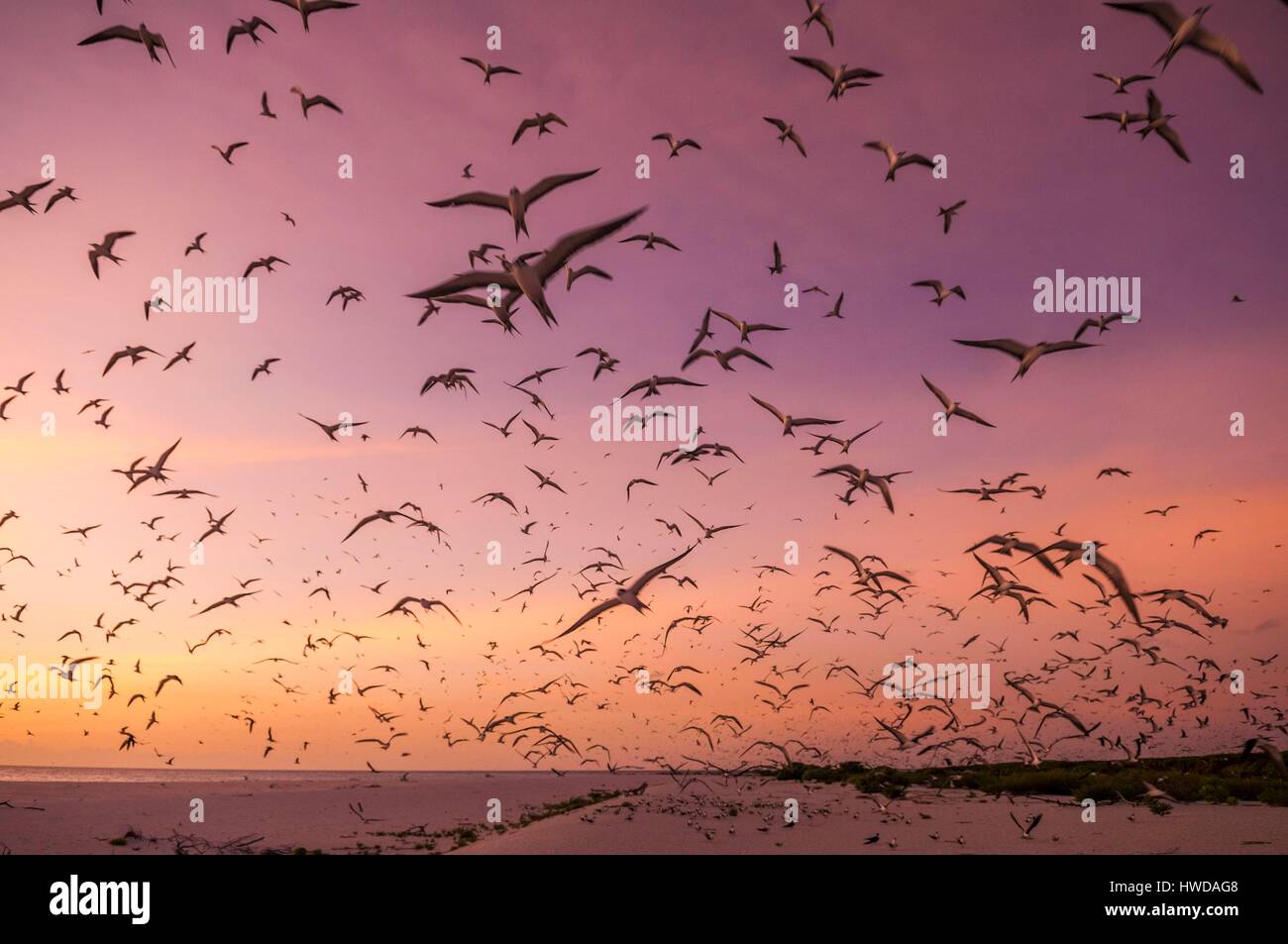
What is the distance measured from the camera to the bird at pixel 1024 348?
17547mm

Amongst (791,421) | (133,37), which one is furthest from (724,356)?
(133,37)

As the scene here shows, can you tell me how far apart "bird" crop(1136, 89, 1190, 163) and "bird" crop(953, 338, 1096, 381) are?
201 inches

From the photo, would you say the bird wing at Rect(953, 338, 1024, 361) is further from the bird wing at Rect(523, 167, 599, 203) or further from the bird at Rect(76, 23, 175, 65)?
the bird at Rect(76, 23, 175, 65)

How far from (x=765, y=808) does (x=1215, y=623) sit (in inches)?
506

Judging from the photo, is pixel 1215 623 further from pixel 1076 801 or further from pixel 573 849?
pixel 573 849

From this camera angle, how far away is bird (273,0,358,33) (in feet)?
57.3

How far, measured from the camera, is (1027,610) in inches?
722

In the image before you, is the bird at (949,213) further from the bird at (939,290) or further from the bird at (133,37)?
the bird at (133,37)

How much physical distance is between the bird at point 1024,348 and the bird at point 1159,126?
5.11 m

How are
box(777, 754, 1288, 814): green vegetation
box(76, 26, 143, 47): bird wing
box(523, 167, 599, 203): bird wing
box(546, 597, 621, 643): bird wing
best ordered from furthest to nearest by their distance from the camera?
box(777, 754, 1288, 814): green vegetation
box(76, 26, 143, 47): bird wing
box(523, 167, 599, 203): bird wing
box(546, 597, 621, 643): bird wing

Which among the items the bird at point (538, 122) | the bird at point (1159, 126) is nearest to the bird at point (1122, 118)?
the bird at point (1159, 126)

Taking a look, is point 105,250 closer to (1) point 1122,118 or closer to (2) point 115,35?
(2) point 115,35

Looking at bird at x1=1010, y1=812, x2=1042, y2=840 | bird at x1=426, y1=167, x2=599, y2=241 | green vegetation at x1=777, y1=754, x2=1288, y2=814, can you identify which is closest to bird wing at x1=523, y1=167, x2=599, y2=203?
bird at x1=426, y1=167, x2=599, y2=241

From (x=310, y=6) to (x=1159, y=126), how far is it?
62.4 feet
